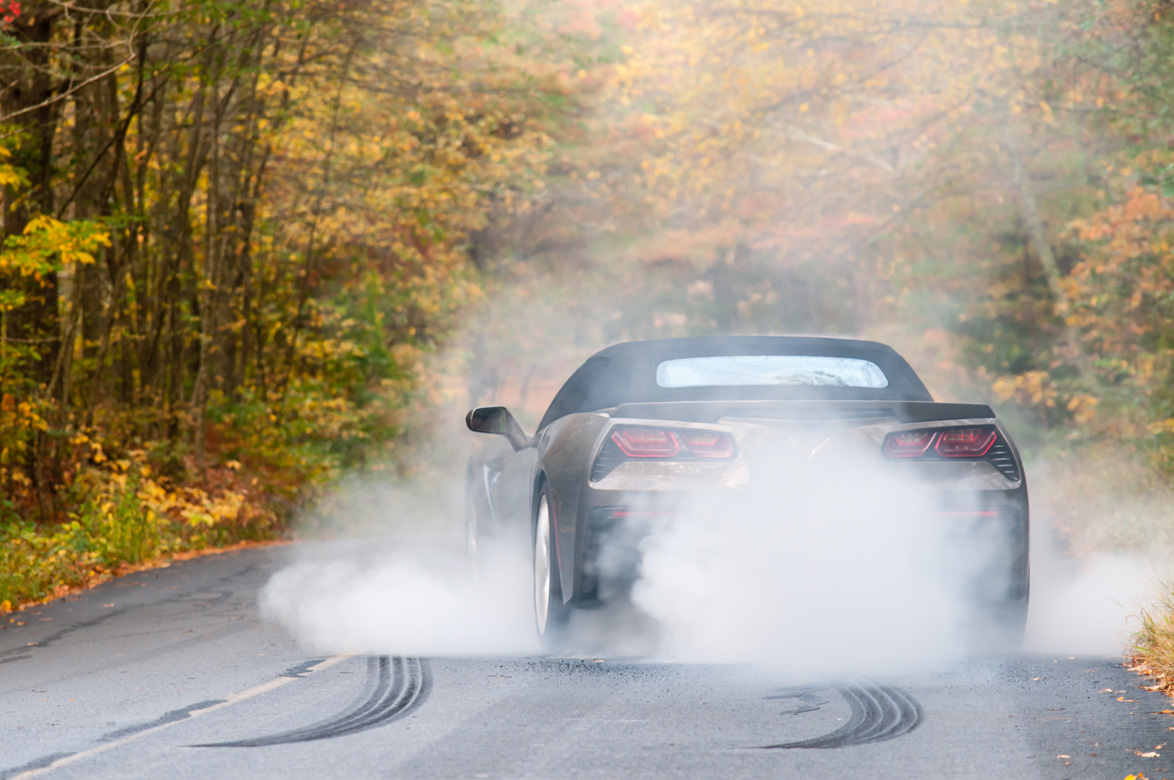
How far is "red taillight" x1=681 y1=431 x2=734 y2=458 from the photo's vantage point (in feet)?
21.5

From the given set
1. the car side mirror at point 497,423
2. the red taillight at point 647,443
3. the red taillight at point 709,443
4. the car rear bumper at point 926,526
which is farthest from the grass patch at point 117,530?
the red taillight at point 709,443

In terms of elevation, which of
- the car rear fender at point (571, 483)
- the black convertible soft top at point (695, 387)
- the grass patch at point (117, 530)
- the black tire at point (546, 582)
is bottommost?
the grass patch at point (117, 530)

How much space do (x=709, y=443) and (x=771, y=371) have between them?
1.42m

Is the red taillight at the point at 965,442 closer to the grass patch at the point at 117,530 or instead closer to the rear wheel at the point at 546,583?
the rear wheel at the point at 546,583

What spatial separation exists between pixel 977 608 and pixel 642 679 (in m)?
1.64

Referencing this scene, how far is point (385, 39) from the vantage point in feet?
71.2

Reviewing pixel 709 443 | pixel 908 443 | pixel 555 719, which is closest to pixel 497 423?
pixel 709 443

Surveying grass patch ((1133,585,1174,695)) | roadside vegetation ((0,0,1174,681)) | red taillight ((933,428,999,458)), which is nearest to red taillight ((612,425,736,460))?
red taillight ((933,428,999,458))

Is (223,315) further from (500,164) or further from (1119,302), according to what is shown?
(1119,302)

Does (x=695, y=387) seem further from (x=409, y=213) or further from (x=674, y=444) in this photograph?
(x=409, y=213)

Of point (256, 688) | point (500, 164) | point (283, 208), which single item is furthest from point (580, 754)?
point (500, 164)

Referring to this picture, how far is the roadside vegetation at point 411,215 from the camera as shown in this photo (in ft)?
48.5

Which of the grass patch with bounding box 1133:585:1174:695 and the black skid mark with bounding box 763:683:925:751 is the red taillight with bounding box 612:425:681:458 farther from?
the grass patch with bounding box 1133:585:1174:695

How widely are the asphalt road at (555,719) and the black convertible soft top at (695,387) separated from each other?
140cm
